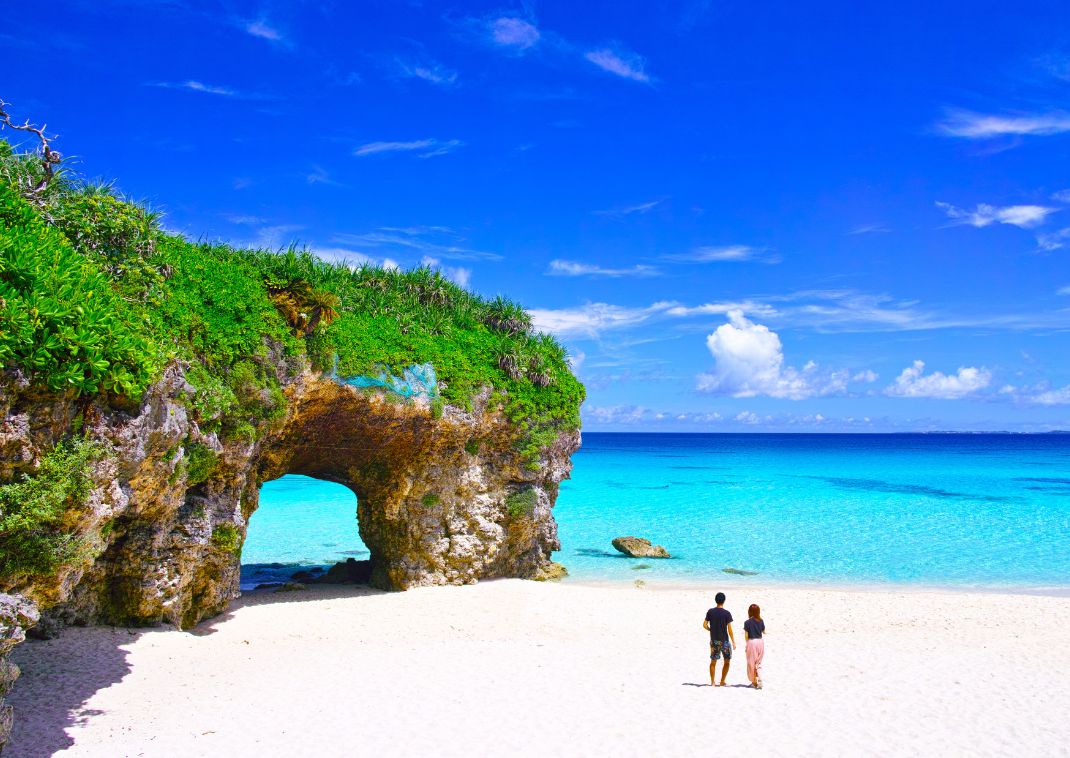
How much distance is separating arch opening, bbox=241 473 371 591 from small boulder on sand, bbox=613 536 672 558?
9.84 m

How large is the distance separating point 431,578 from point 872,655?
10909 millimetres

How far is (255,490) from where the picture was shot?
53.2 feet

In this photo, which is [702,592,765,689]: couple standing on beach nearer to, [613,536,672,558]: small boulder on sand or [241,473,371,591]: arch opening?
[241,473,371,591]: arch opening

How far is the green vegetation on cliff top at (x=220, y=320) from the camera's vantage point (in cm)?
756

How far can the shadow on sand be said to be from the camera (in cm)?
843

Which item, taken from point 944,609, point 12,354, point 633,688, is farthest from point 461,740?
point 944,609

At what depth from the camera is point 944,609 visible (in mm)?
18094

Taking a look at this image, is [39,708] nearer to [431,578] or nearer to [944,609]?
[431,578]

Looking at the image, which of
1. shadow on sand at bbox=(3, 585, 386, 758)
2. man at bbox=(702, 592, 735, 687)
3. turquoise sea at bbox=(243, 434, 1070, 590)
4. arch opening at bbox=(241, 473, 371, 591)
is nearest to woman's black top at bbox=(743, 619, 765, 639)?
man at bbox=(702, 592, 735, 687)

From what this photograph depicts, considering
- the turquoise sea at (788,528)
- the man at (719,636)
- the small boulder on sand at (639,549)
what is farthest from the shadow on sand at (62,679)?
the small boulder on sand at (639,549)

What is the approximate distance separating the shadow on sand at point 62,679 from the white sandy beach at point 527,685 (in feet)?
0.12

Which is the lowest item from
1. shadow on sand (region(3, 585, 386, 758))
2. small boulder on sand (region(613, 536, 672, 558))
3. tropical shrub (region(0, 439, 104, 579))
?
shadow on sand (region(3, 585, 386, 758))

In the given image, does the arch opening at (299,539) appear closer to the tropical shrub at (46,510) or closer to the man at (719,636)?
the tropical shrub at (46,510)

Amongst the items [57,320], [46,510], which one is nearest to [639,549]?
[46,510]
